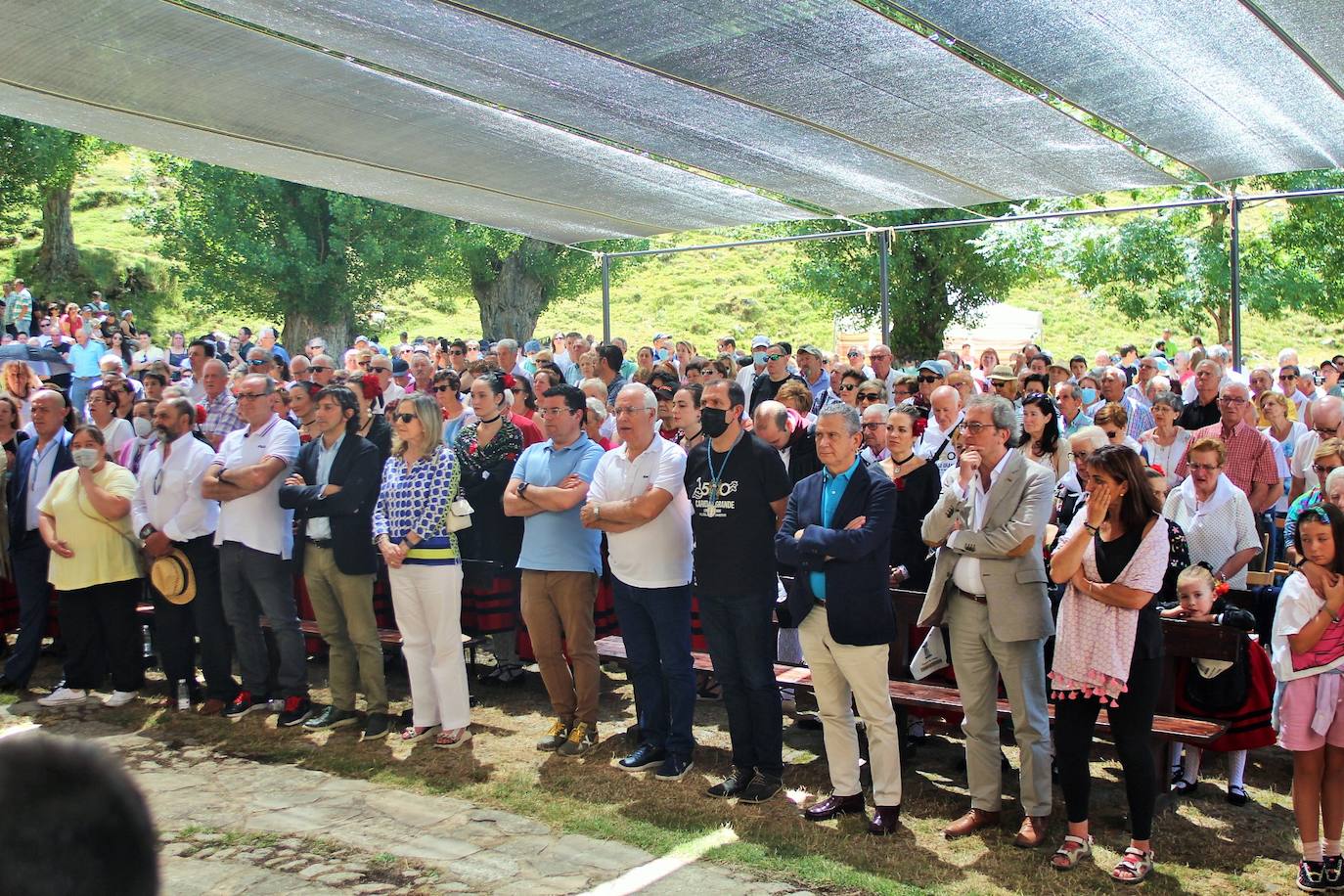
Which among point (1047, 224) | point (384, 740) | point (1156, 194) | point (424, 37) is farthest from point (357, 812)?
point (1156, 194)

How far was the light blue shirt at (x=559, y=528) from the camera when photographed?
624 cm

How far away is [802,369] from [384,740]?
558 cm

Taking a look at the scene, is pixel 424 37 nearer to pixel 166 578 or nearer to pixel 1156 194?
pixel 166 578

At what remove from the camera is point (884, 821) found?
16.6ft

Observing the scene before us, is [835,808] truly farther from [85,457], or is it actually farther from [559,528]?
[85,457]

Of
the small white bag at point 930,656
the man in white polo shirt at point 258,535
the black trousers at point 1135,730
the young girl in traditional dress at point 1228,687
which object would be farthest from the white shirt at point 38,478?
the young girl in traditional dress at point 1228,687

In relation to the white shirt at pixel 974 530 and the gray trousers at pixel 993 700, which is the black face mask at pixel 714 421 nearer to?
the white shirt at pixel 974 530

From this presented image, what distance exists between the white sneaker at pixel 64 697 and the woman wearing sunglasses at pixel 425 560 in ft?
7.70

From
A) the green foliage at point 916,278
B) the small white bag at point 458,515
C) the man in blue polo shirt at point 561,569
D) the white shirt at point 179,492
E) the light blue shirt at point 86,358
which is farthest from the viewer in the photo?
the green foliage at point 916,278

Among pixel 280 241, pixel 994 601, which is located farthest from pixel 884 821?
pixel 280 241

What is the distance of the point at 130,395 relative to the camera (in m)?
8.58

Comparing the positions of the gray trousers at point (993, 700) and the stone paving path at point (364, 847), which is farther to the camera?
the gray trousers at point (993, 700)

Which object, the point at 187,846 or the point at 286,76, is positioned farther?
the point at 286,76

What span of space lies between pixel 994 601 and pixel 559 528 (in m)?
→ 2.33
